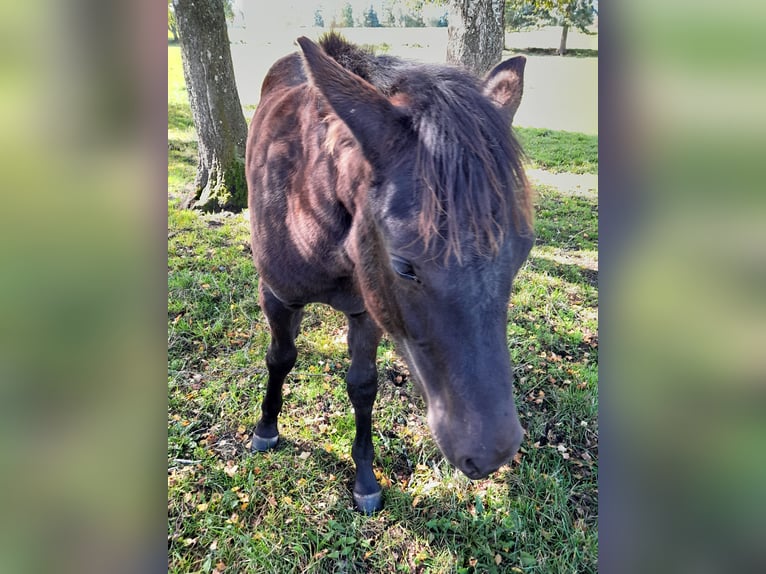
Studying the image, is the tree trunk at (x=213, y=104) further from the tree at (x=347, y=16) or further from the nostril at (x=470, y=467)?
the nostril at (x=470, y=467)

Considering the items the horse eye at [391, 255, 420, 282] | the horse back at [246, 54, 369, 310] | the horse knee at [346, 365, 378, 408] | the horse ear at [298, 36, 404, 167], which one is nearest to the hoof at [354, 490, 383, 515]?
the horse knee at [346, 365, 378, 408]

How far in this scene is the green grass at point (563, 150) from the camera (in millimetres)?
3792

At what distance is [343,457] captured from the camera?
9.91 feet

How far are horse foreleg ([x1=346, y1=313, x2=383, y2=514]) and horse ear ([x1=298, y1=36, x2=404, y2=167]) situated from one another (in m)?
1.22

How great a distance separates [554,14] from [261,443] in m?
3.98

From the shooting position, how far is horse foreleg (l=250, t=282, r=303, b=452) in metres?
2.83

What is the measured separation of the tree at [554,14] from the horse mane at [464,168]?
1.90 metres

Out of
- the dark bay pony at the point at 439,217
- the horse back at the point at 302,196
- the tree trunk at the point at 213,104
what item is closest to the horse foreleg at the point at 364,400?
the horse back at the point at 302,196

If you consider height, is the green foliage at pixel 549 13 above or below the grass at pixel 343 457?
above
